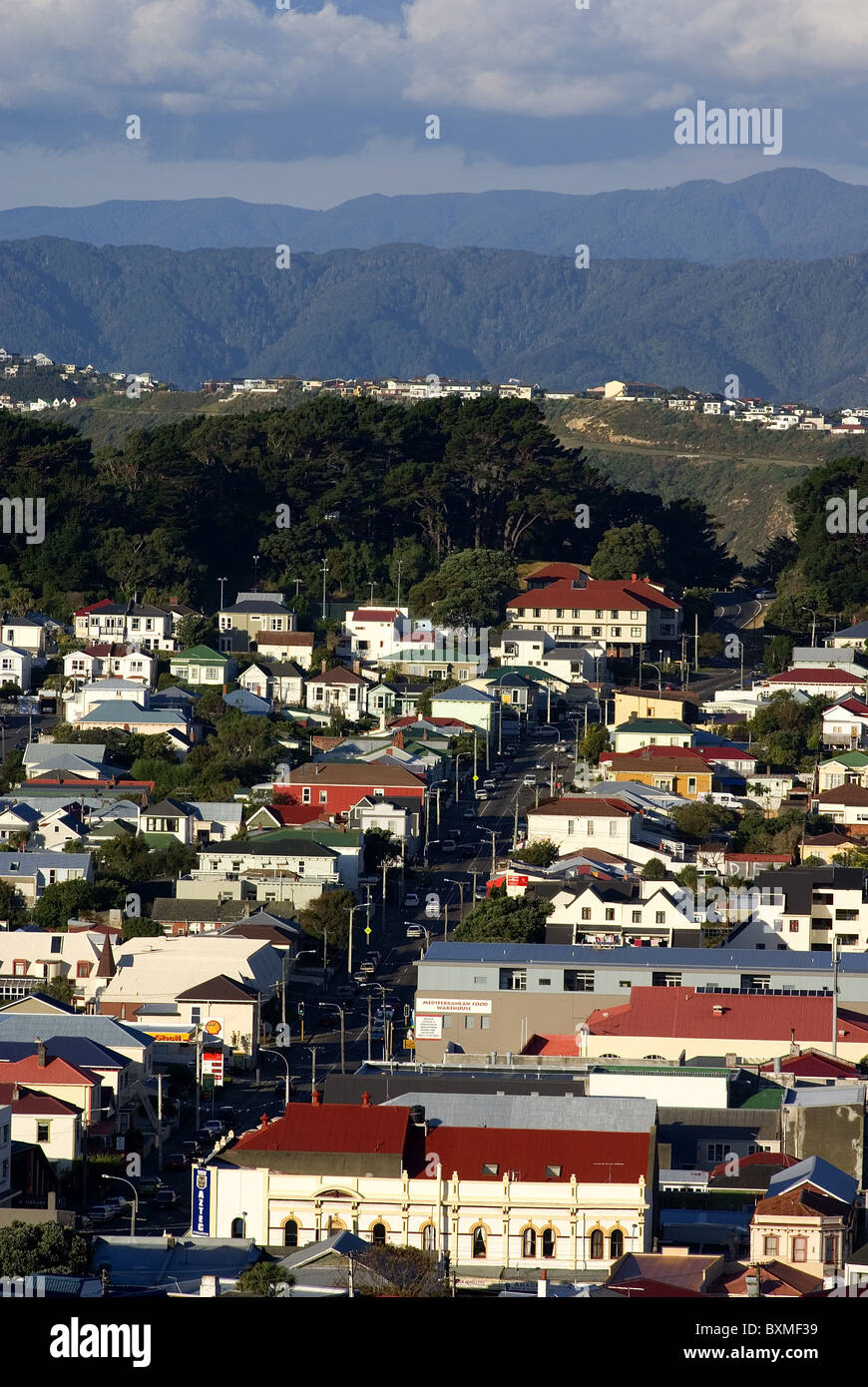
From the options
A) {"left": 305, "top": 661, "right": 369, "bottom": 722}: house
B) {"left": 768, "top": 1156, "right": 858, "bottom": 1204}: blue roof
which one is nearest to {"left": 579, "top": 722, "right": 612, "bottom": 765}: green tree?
{"left": 305, "top": 661, "right": 369, "bottom": 722}: house

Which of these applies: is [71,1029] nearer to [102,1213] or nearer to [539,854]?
[102,1213]

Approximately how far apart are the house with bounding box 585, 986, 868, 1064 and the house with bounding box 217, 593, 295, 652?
94.2ft

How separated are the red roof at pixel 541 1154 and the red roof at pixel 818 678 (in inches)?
1298

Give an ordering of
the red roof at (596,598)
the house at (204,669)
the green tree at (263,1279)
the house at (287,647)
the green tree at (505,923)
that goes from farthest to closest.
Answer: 1. the red roof at (596,598)
2. the house at (287,647)
3. the house at (204,669)
4. the green tree at (505,923)
5. the green tree at (263,1279)

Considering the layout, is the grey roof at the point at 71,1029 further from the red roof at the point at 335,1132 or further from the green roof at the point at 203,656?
the green roof at the point at 203,656

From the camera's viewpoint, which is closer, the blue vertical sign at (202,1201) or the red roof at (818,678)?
the blue vertical sign at (202,1201)

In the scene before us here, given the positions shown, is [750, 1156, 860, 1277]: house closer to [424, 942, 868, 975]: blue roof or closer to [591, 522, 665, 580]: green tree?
[424, 942, 868, 975]: blue roof

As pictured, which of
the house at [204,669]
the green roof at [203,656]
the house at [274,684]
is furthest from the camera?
the green roof at [203,656]

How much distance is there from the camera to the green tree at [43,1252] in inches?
640

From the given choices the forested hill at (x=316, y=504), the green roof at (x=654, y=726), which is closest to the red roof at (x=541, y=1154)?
the green roof at (x=654, y=726)

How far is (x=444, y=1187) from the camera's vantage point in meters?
19.3

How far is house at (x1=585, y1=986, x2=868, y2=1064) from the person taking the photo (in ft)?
88.9

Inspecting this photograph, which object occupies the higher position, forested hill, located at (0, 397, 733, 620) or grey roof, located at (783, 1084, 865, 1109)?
forested hill, located at (0, 397, 733, 620)

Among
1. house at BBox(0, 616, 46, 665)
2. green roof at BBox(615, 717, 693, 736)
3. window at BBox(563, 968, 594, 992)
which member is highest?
house at BBox(0, 616, 46, 665)
